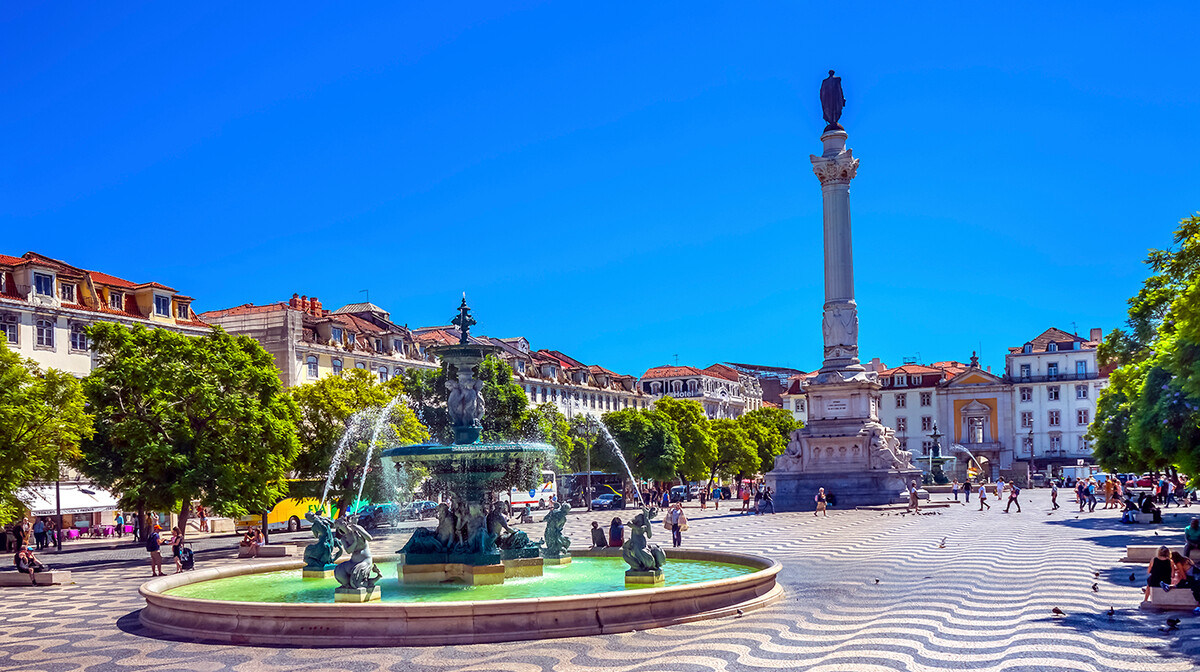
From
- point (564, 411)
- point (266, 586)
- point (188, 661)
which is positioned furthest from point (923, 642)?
point (564, 411)

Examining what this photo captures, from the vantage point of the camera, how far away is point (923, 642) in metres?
13.4

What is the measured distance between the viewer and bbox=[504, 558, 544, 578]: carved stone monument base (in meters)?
19.7

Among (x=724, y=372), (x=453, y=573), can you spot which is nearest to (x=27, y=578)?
(x=453, y=573)

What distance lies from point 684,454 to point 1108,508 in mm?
30573

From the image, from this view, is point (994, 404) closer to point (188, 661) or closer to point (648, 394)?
point (648, 394)

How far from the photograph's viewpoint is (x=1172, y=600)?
1527 cm

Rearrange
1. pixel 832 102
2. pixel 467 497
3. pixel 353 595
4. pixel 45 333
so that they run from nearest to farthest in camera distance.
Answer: pixel 353 595, pixel 467 497, pixel 45 333, pixel 832 102

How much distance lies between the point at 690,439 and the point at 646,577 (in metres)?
57.8

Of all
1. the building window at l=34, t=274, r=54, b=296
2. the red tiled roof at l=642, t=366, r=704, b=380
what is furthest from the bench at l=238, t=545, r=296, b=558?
the red tiled roof at l=642, t=366, r=704, b=380

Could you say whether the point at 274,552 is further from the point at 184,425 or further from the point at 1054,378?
the point at 1054,378

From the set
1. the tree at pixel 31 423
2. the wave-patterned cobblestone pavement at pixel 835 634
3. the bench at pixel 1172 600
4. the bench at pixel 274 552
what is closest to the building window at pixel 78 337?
the tree at pixel 31 423

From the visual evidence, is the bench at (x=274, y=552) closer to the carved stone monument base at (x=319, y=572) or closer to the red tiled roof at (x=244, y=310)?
the carved stone monument base at (x=319, y=572)

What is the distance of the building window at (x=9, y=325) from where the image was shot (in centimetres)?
4556

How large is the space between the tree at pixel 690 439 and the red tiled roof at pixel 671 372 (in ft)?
131
